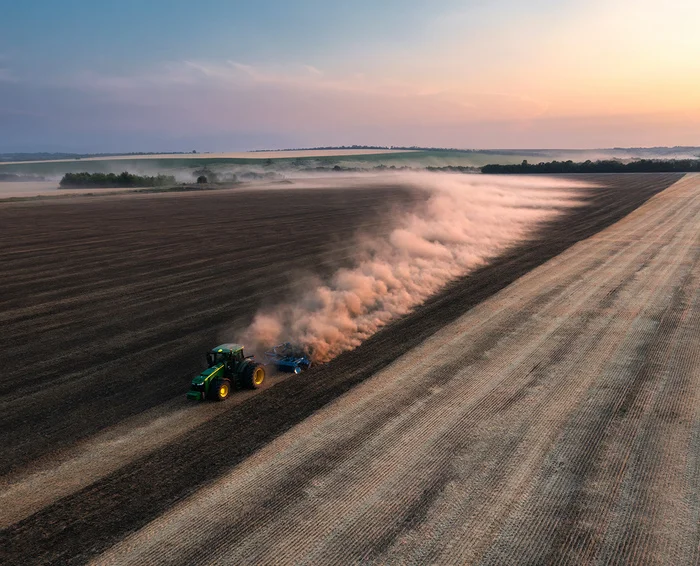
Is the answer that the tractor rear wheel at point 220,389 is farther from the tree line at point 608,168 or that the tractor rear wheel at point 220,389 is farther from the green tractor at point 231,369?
the tree line at point 608,168

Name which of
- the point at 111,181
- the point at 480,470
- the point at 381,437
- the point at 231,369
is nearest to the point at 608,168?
the point at 111,181

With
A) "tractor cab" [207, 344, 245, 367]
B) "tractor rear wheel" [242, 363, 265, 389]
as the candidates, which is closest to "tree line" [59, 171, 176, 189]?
"tractor cab" [207, 344, 245, 367]

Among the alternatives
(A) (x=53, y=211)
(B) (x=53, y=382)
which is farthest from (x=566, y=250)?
(A) (x=53, y=211)

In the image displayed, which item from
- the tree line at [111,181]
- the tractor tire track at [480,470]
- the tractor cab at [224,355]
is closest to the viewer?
the tractor tire track at [480,470]

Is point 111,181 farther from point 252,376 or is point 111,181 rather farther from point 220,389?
point 220,389

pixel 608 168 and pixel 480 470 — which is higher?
pixel 608 168

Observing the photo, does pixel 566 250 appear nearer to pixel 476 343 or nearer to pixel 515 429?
pixel 476 343

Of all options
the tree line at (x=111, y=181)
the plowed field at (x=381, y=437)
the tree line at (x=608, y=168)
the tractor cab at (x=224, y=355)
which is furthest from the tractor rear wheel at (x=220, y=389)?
the tree line at (x=608, y=168)
